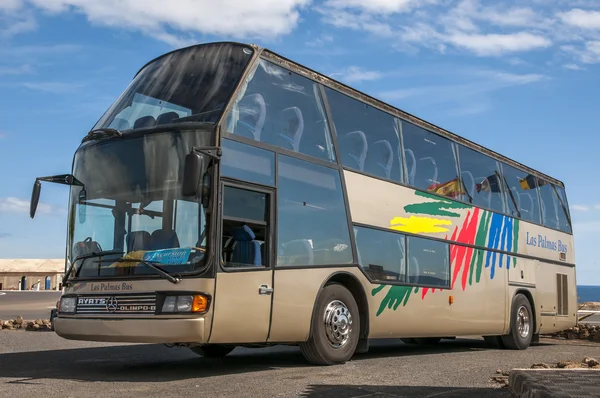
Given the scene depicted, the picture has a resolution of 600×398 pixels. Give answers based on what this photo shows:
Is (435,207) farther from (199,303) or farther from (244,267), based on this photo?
(199,303)

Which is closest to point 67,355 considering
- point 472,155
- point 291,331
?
point 291,331

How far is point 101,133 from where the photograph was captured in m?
9.05

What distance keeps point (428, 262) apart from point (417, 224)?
0.69 meters

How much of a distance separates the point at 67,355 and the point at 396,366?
5.22 meters

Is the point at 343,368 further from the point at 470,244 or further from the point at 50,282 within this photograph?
the point at 50,282

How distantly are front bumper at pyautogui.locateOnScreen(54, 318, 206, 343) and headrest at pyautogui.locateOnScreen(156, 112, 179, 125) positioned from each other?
2.34 meters

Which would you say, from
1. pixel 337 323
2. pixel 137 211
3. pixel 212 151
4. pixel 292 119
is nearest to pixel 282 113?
pixel 292 119

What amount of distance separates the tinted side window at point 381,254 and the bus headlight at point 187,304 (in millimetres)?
3314

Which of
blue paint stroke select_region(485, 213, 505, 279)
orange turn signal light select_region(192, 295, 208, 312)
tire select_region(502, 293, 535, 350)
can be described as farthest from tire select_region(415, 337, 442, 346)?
orange turn signal light select_region(192, 295, 208, 312)

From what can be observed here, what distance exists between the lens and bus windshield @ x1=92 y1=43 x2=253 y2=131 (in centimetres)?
887

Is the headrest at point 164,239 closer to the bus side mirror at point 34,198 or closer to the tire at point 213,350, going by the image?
the bus side mirror at point 34,198

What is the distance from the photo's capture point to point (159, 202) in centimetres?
834

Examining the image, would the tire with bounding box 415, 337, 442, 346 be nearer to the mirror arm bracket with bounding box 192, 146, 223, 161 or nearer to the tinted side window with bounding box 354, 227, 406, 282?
the tinted side window with bounding box 354, 227, 406, 282

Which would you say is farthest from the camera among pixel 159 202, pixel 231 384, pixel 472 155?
pixel 472 155
